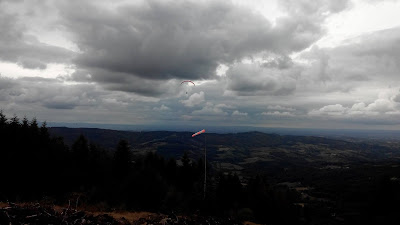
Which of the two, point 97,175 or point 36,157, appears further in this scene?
point 97,175

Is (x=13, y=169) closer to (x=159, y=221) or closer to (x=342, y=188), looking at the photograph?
(x=159, y=221)

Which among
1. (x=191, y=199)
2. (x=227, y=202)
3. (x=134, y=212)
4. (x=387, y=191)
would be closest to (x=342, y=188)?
(x=387, y=191)

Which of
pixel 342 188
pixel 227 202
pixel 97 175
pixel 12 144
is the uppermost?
pixel 12 144

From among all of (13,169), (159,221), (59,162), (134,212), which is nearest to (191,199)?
(134,212)

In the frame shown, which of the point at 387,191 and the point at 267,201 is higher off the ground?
the point at 387,191

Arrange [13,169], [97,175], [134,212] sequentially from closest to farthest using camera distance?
[134,212] → [13,169] → [97,175]

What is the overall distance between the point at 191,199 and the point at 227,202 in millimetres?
17173

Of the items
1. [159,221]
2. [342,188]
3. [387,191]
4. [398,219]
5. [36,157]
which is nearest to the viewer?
[159,221]

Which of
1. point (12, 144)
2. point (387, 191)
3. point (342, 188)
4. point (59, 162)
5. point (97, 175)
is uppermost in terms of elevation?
point (12, 144)

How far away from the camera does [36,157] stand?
33969 millimetres

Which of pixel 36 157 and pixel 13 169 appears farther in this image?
pixel 36 157

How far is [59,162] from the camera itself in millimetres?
37875

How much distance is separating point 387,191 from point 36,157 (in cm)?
6497

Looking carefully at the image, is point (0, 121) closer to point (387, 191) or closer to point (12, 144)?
point (12, 144)
